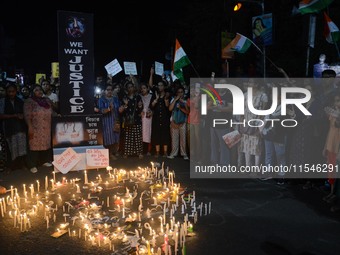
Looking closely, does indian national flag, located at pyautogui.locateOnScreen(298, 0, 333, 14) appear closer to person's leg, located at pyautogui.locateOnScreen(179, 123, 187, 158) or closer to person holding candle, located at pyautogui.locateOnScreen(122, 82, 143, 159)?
person's leg, located at pyautogui.locateOnScreen(179, 123, 187, 158)

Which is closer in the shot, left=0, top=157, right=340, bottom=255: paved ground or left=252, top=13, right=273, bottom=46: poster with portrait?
left=0, top=157, right=340, bottom=255: paved ground

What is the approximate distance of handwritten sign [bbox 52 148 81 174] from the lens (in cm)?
924

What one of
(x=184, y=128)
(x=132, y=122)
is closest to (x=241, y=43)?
(x=184, y=128)

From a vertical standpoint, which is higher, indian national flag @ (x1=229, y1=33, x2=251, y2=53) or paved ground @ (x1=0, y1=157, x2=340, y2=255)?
indian national flag @ (x1=229, y1=33, x2=251, y2=53)

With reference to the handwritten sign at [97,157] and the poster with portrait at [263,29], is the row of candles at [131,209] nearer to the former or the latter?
the handwritten sign at [97,157]

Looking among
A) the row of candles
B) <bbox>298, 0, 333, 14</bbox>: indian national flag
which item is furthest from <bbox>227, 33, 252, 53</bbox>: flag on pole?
the row of candles

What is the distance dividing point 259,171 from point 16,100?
6.47 m

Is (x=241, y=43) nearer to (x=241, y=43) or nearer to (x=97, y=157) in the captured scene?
(x=241, y=43)

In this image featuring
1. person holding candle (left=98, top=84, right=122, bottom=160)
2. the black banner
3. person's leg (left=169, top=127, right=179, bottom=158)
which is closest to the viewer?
the black banner

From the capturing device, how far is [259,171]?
916 cm

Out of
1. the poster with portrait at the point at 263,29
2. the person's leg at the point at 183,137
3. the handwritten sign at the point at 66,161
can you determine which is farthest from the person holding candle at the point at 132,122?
the poster with portrait at the point at 263,29

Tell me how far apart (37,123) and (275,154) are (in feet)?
20.0

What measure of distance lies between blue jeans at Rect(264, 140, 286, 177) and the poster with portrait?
836cm

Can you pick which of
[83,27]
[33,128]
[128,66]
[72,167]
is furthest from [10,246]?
[128,66]
